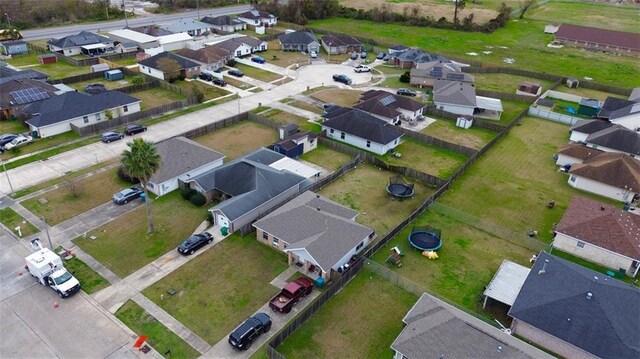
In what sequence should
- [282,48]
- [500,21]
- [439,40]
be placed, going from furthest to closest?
1. [500,21]
2. [439,40]
3. [282,48]

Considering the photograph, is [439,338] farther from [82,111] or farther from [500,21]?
[500,21]

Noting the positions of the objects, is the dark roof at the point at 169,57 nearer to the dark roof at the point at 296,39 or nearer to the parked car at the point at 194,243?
the dark roof at the point at 296,39

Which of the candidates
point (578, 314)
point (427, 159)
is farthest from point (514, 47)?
point (578, 314)

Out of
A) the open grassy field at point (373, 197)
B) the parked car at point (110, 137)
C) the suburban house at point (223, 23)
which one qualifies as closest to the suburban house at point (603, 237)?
the open grassy field at point (373, 197)

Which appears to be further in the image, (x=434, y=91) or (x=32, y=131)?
(x=434, y=91)

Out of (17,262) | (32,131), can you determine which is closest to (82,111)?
(32,131)

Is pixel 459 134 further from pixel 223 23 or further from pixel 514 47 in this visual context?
pixel 223 23
